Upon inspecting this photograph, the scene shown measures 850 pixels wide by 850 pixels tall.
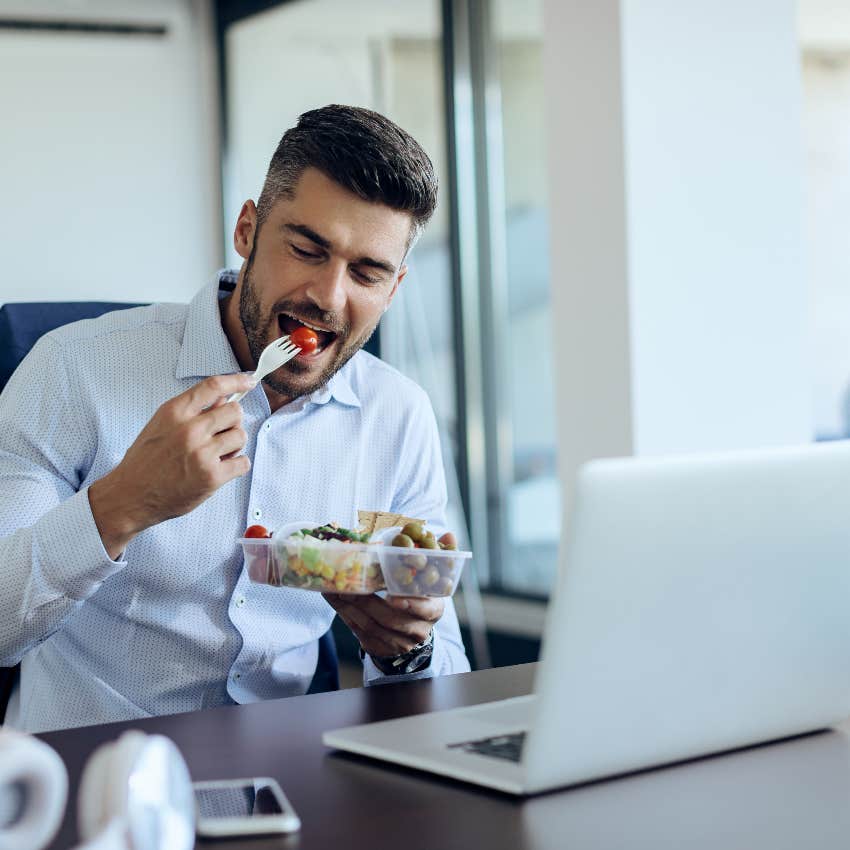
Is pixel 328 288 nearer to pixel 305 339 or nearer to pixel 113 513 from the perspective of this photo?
pixel 305 339

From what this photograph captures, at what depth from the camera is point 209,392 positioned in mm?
1217

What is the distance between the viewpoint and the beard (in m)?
1.50

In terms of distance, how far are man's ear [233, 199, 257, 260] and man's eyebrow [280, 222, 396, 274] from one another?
106 mm

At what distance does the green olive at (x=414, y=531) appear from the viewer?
1.15 meters

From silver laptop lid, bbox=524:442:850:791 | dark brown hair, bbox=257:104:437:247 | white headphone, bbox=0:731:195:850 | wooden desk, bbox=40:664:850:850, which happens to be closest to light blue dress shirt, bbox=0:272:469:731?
dark brown hair, bbox=257:104:437:247

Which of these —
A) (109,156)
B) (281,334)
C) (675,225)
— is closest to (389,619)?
(281,334)

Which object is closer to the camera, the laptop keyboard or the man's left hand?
the laptop keyboard

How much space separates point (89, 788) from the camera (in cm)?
54

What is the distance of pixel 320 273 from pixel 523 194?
89.5 inches

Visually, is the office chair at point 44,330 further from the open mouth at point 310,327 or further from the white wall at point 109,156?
the white wall at point 109,156

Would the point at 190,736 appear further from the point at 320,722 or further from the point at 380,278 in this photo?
the point at 380,278

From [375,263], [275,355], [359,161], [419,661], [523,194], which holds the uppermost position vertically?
[523,194]

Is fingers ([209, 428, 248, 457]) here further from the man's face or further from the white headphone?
the white headphone

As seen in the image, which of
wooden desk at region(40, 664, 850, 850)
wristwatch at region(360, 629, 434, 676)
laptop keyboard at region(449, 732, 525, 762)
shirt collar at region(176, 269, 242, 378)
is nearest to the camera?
wooden desk at region(40, 664, 850, 850)
